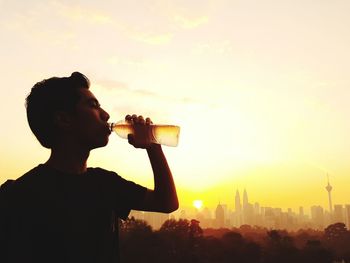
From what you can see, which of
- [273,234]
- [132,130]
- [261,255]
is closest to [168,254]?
[261,255]

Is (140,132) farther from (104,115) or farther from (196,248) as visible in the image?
(196,248)

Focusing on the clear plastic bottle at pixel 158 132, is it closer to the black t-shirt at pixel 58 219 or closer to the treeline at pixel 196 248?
the black t-shirt at pixel 58 219

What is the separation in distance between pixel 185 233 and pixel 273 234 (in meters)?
15.6

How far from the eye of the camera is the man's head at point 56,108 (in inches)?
122

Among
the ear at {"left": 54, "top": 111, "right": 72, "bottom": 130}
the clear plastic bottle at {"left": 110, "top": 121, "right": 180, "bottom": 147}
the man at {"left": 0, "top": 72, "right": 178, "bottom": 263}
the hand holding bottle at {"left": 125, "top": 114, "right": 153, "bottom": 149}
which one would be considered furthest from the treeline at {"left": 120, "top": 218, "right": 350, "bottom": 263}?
the ear at {"left": 54, "top": 111, "right": 72, "bottom": 130}

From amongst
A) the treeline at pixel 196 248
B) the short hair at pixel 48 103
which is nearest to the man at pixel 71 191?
the short hair at pixel 48 103

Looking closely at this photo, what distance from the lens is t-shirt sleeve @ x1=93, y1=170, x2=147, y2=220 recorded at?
3047mm

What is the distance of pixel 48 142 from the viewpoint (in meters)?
3.14

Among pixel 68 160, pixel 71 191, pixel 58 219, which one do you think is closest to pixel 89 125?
pixel 68 160

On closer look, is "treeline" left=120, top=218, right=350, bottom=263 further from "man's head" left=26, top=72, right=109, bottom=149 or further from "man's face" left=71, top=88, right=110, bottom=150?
"man's face" left=71, top=88, right=110, bottom=150

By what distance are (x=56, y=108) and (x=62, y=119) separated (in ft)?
0.31

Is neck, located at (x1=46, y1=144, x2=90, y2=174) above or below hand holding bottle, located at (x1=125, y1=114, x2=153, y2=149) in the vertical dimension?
below

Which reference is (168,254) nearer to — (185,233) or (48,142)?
(185,233)

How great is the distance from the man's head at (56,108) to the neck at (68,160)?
0.37ft
